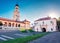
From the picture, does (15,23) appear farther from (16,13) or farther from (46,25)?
(16,13)

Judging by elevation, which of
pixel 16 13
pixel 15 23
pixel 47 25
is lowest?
pixel 47 25

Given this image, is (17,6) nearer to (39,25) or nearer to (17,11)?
(17,11)

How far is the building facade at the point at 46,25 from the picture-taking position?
120ft

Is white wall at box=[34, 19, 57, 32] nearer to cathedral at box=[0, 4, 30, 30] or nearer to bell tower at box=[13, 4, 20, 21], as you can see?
cathedral at box=[0, 4, 30, 30]

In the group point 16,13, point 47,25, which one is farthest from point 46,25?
point 16,13

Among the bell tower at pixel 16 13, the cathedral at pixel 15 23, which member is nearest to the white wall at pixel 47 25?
the cathedral at pixel 15 23

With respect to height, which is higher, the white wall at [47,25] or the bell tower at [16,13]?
the bell tower at [16,13]

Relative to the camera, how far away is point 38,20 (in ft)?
133

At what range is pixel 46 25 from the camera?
→ 125 ft

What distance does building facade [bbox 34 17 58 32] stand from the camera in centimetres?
3647

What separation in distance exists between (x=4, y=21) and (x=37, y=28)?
12.6 m

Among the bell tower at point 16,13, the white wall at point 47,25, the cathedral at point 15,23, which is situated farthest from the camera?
the bell tower at point 16,13

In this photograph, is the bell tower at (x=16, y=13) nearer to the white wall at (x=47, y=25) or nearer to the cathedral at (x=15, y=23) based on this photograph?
the cathedral at (x=15, y=23)

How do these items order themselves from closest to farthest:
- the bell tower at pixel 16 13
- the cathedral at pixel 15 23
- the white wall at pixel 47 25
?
the cathedral at pixel 15 23, the white wall at pixel 47 25, the bell tower at pixel 16 13
